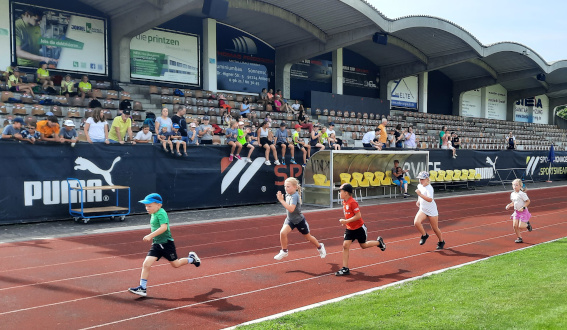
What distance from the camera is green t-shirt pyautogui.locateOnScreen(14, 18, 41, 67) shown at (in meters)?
22.7

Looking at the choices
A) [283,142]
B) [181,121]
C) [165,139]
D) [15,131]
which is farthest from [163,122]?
[283,142]

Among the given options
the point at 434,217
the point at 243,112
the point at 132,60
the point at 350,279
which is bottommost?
the point at 350,279

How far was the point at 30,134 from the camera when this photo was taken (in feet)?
44.5

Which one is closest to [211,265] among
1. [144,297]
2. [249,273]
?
[249,273]

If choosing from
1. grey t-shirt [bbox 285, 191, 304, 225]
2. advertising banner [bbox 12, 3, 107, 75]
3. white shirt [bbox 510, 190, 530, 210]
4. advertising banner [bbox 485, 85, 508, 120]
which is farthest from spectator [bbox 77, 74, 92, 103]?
advertising banner [bbox 485, 85, 508, 120]

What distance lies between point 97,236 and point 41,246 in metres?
1.45

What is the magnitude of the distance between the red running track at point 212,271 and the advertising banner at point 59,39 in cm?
1411

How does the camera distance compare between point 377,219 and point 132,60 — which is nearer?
point 377,219

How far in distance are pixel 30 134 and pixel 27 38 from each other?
11465 millimetres

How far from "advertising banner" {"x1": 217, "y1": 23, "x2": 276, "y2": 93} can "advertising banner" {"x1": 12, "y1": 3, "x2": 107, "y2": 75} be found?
707cm

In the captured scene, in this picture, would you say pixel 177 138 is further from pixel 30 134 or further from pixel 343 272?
pixel 343 272

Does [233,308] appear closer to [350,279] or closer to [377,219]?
[350,279]

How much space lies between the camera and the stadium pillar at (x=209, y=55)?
28.8 m

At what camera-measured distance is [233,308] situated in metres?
6.89
